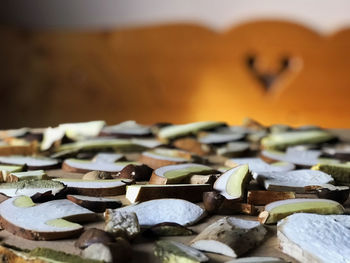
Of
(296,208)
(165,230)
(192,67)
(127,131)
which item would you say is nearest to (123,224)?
(165,230)

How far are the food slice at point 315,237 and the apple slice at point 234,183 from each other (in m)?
0.06

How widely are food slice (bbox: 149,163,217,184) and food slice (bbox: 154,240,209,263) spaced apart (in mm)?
133

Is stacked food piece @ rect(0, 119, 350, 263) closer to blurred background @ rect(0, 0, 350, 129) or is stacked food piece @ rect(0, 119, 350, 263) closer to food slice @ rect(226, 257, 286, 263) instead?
food slice @ rect(226, 257, 286, 263)

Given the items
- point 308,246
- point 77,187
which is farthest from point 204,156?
point 308,246

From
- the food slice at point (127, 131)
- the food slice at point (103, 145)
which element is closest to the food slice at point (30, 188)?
the food slice at point (103, 145)

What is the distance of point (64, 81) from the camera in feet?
5.44

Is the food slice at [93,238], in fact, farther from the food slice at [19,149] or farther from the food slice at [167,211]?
the food slice at [19,149]

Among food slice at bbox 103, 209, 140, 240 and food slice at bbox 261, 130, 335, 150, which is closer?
food slice at bbox 103, 209, 140, 240

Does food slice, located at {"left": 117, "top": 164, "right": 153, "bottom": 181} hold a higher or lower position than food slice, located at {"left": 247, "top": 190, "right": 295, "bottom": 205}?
higher

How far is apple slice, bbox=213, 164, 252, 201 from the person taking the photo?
0.44 metres

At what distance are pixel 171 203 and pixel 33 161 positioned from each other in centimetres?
24

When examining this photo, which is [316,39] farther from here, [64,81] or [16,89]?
[16,89]

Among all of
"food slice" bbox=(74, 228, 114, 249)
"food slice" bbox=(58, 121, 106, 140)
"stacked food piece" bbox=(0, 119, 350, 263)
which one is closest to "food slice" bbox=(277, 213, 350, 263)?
"stacked food piece" bbox=(0, 119, 350, 263)

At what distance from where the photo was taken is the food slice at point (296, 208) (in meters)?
0.40
